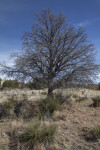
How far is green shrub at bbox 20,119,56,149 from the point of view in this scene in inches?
195

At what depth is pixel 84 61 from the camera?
865 cm

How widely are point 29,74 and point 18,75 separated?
69 centimetres

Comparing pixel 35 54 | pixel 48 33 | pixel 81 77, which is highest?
pixel 48 33

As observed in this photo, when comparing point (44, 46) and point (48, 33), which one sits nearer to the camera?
point (44, 46)

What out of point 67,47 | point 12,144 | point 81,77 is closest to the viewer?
point 12,144

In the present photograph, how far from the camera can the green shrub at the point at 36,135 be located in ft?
16.2

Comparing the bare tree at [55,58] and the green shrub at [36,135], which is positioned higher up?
the bare tree at [55,58]

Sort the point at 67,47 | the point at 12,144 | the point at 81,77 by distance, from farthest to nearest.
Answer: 1. the point at 67,47
2. the point at 81,77
3. the point at 12,144

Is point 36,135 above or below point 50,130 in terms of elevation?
below

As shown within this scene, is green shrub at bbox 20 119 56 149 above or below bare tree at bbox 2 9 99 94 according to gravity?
below

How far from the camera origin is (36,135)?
5.11 m

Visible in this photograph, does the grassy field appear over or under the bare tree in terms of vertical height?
under

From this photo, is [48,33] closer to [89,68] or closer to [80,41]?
[80,41]

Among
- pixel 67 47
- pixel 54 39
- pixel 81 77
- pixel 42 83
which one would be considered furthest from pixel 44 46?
pixel 81 77
